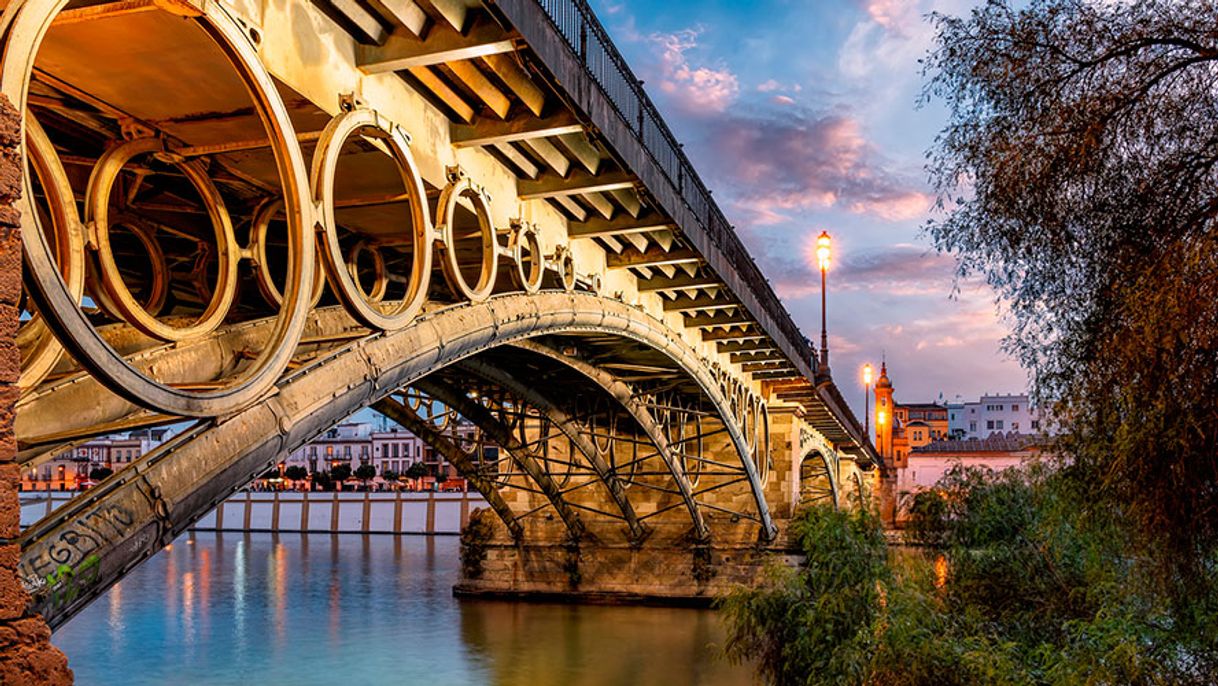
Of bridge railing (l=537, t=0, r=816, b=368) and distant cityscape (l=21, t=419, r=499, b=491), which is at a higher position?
bridge railing (l=537, t=0, r=816, b=368)

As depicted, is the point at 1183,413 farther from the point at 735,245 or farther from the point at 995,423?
the point at 995,423

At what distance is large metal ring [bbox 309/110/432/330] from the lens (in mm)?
7398

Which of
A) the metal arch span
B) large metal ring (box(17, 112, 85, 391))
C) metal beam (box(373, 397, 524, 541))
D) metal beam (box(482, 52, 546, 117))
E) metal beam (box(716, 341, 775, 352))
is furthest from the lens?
metal beam (box(373, 397, 524, 541))

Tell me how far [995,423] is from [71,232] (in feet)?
436

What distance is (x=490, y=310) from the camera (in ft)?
36.7

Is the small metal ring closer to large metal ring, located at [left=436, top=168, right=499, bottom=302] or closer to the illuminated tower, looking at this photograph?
large metal ring, located at [left=436, top=168, right=499, bottom=302]

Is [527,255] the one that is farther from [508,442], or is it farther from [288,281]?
[508,442]

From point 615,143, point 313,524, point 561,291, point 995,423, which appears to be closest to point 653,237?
point 561,291

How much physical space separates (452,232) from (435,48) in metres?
2.60

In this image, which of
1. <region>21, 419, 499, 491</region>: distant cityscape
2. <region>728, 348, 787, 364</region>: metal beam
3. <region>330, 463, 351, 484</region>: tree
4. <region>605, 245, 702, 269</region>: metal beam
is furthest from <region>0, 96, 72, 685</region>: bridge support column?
<region>330, 463, 351, 484</region>: tree

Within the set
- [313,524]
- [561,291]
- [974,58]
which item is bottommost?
[313,524]

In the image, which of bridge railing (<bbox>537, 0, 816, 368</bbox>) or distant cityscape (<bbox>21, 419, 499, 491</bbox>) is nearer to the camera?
bridge railing (<bbox>537, 0, 816, 368</bbox>)

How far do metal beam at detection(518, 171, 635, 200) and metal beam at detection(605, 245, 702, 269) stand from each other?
375cm

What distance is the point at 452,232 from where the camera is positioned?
10.6 meters
